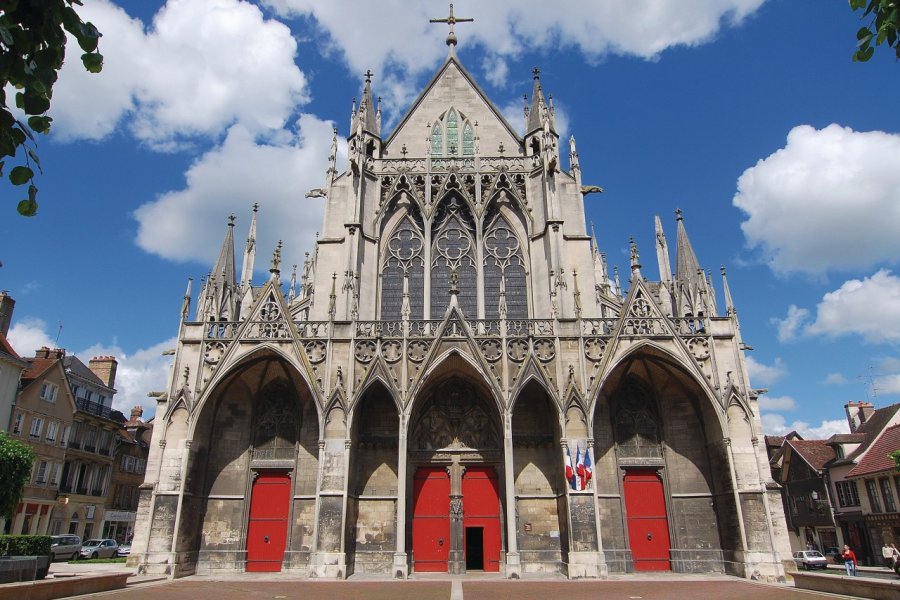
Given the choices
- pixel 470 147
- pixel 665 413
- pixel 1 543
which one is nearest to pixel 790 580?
pixel 665 413

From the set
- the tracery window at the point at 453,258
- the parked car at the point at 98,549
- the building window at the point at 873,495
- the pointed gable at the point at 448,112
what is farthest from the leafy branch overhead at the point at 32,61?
the building window at the point at 873,495

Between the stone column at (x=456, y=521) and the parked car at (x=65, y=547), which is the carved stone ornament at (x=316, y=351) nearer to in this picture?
the stone column at (x=456, y=521)

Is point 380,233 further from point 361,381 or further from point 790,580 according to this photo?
point 790,580

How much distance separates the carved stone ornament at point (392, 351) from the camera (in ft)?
63.9

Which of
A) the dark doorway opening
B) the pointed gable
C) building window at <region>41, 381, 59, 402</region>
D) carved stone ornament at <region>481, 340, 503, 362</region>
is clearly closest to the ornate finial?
the pointed gable

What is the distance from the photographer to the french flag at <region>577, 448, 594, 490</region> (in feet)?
58.7

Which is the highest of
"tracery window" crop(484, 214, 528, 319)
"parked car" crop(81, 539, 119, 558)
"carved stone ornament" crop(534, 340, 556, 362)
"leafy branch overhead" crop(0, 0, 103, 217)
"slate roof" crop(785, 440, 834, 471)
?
"tracery window" crop(484, 214, 528, 319)

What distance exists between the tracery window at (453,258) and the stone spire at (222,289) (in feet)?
24.5

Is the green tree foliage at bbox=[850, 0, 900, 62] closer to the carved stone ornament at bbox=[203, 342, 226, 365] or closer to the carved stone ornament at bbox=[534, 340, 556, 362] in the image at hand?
the carved stone ornament at bbox=[534, 340, 556, 362]

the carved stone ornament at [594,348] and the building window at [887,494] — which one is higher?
the carved stone ornament at [594,348]

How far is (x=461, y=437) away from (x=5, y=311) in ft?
87.7

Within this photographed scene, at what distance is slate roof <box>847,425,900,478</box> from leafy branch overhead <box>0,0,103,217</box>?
37249 millimetres

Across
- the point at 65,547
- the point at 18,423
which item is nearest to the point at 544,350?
the point at 65,547

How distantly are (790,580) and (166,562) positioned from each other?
17915mm
